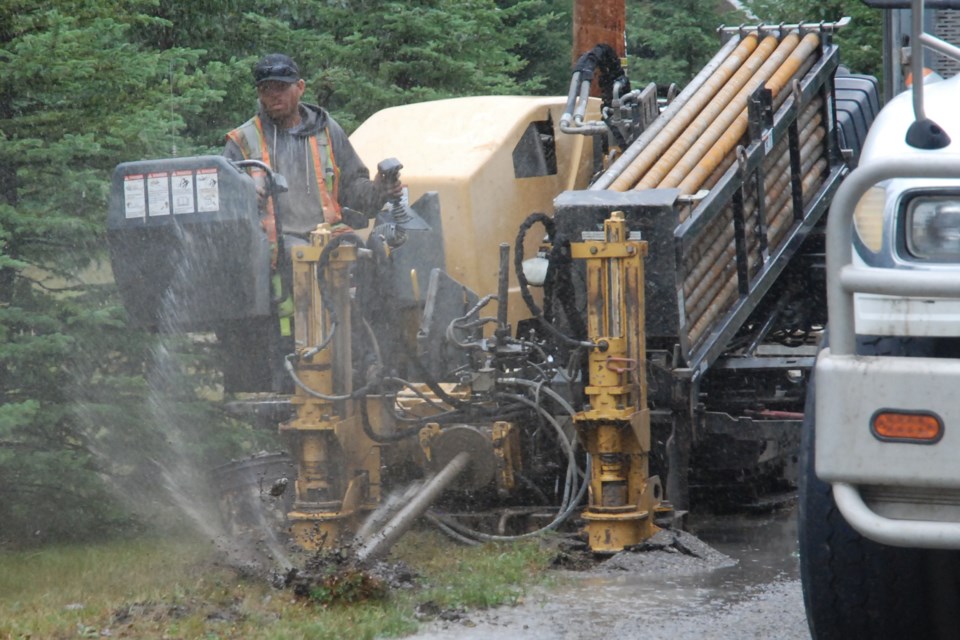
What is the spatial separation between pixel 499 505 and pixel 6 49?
3392mm

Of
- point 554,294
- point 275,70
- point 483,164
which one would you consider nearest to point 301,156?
point 275,70

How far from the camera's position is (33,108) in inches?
322

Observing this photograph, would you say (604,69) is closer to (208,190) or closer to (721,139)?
(721,139)

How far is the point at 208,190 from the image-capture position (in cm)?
680

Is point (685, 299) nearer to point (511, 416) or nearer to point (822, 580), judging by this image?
point (511, 416)

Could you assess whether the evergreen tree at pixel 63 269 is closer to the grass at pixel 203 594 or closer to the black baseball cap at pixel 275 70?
the grass at pixel 203 594

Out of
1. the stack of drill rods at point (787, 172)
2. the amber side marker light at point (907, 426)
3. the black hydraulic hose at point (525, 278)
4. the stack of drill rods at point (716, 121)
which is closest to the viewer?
the amber side marker light at point (907, 426)

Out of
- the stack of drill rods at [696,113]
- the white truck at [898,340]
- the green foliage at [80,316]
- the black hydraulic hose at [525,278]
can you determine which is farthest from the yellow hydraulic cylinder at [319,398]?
the white truck at [898,340]

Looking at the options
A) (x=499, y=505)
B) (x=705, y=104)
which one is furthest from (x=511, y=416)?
(x=705, y=104)

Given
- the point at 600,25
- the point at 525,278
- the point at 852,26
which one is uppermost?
the point at 852,26

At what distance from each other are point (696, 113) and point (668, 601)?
303 cm

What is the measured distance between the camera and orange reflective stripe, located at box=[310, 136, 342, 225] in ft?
26.1

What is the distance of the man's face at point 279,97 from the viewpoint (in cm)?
787

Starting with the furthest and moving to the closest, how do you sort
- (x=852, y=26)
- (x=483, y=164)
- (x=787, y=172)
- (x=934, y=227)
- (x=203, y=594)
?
(x=852, y=26) < (x=483, y=164) < (x=787, y=172) < (x=203, y=594) < (x=934, y=227)
